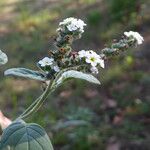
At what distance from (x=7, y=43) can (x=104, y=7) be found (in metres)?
1.14

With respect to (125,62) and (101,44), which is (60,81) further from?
(101,44)

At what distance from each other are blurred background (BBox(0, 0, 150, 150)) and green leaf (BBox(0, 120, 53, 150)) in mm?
1886

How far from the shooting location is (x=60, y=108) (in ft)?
13.2

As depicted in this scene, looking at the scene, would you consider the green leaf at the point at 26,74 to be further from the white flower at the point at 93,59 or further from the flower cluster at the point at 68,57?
the white flower at the point at 93,59

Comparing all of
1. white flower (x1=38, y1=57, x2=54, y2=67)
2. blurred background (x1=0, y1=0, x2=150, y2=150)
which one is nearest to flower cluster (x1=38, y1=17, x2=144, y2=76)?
white flower (x1=38, y1=57, x2=54, y2=67)

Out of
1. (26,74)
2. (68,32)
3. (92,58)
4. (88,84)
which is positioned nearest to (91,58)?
(92,58)

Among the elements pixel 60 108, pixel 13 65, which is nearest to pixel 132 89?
pixel 60 108

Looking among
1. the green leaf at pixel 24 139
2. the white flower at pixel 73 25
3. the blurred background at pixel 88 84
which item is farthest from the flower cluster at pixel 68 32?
the blurred background at pixel 88 84

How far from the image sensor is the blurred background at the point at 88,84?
11.6 ft

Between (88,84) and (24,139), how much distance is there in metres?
2.93

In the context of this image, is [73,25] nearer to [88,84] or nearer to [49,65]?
[49,65]

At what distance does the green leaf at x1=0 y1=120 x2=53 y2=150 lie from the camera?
129 centimetres

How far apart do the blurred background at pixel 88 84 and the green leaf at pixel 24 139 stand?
189cm

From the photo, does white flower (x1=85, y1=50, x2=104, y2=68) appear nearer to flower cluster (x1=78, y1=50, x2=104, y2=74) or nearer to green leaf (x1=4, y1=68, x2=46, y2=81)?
flower cluster (x1=78, y1=50, x2=104, y2=74)
